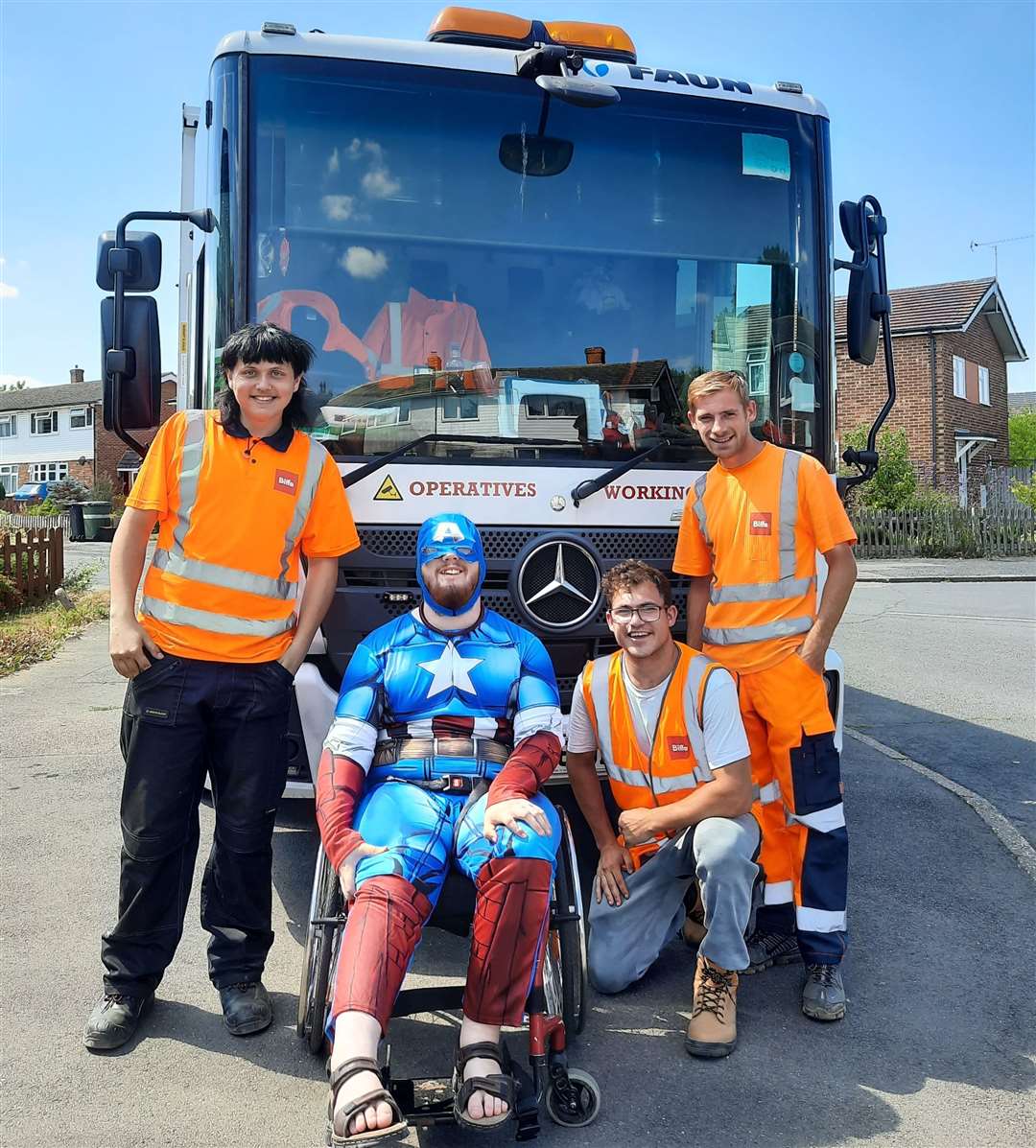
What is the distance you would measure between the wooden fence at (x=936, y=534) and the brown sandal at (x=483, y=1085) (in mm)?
20771

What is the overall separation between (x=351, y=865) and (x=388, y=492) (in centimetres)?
150

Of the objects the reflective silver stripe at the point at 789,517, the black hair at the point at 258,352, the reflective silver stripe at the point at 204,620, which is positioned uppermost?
the black hair at the point at 258,352

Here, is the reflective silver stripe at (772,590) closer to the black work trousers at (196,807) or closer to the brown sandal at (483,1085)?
the black work trousers at (196,807)

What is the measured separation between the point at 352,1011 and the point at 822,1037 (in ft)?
Answer: 4.87

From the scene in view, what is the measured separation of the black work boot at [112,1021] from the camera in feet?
9.95

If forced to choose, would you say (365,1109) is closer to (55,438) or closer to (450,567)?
(450,567)

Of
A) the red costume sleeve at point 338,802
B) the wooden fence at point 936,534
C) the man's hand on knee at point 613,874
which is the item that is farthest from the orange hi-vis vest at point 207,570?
the wooden fence at point 936,534

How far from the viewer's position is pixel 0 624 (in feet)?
40.9

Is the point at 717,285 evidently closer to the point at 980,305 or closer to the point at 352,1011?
the point at 352,1011

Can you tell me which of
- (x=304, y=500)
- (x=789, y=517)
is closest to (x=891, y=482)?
(x=789, y=517)

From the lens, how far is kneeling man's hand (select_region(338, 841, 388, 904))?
2803 millimetres

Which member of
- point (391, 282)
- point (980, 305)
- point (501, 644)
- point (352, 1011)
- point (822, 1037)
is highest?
point (980, 305)

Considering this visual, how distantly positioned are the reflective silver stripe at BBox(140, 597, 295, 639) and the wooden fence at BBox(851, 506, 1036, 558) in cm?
2039

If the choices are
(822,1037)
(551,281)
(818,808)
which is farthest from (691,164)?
(822,1037)
